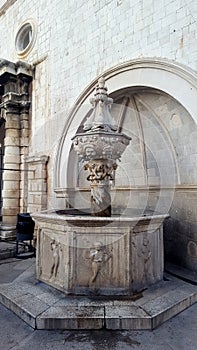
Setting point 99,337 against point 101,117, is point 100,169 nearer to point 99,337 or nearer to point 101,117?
point 101,117

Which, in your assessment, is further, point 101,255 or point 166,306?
point 101,255

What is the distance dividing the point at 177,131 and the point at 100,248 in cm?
250

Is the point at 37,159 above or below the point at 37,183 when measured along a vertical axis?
above

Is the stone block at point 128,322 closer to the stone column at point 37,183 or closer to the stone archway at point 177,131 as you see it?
the stone archway at point 177,131

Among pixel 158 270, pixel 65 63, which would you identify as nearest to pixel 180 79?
pixel 158 270

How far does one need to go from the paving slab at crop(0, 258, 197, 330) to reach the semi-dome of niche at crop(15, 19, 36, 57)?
19.9ft

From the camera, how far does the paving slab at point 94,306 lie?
7.36 ft

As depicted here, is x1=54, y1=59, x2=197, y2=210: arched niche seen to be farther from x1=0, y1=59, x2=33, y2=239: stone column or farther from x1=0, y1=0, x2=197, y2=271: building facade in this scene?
x1=0, y1=59, x2=33, y2=239: stone column

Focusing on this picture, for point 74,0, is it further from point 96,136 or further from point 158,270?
point 158,270

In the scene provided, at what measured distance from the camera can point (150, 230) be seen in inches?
117

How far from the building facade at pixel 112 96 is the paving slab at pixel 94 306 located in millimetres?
1147

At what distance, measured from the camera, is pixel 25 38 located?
284 inches

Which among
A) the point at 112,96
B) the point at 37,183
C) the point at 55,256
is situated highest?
the point at 112,96

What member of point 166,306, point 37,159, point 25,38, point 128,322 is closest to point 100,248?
point 128,322
